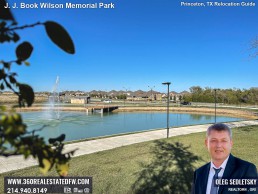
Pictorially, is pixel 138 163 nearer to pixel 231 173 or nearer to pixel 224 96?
pixel 231 173

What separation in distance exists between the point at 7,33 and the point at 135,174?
724cm

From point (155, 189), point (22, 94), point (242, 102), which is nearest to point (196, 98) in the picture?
point (242, 102)

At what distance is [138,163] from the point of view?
29.1 ft

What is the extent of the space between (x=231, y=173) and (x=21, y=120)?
1.99m

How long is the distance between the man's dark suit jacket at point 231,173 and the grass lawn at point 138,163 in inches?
178

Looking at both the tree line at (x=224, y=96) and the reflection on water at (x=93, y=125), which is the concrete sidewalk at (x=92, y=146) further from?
the tree line at (x=224, y=96)

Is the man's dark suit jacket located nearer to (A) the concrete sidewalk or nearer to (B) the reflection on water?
(A) the concrete sidewalk

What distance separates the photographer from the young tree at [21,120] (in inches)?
28.3

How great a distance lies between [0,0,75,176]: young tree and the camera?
720 mm

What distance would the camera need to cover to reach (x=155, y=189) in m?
6.77

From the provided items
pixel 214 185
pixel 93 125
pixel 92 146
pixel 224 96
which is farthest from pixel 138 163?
pixel 224 96

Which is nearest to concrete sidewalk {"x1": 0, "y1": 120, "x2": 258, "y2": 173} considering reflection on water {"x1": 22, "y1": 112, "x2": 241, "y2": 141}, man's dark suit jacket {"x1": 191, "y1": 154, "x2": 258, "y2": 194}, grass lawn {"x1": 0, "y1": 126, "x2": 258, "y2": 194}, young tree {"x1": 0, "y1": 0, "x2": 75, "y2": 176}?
grass lawn {"x1": 0, "y1": 126, "x2": 258, "y2": 194}

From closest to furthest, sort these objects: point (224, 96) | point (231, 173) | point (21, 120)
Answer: point (21, 120), point (231, 173), point (224, 96)

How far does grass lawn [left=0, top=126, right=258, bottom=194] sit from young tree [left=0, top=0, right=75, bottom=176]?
5.99 meters
